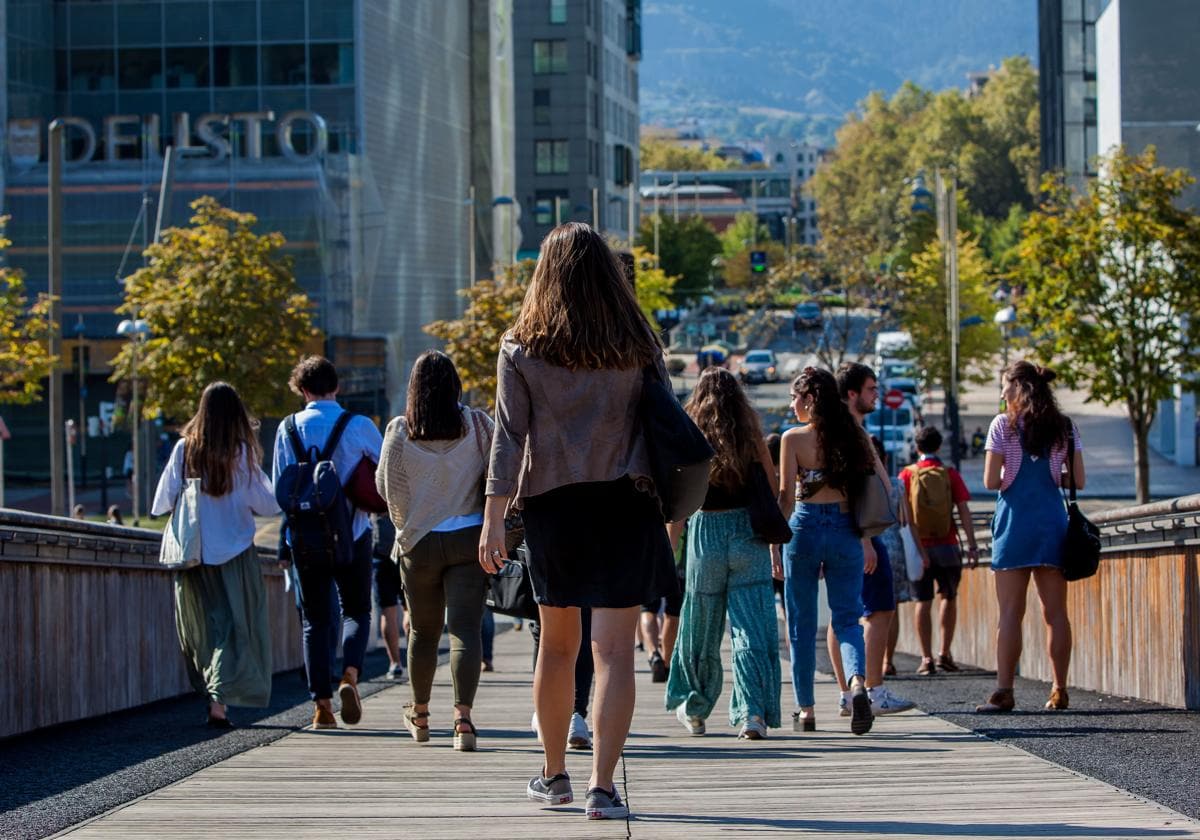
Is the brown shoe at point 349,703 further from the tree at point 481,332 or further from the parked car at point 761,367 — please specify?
the parked car at point 761,367

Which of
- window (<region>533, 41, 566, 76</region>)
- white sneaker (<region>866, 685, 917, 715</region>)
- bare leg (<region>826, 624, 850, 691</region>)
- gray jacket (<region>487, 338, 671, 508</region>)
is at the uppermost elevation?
window (<region>533, 41, 566, 76</region>)

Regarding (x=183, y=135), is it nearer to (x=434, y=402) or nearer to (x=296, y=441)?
(x=296, y=441)

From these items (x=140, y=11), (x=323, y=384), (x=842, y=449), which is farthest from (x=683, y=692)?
(x=140, y=11)

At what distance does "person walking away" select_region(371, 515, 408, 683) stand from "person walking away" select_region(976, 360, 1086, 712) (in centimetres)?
399

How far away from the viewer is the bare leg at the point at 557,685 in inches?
240

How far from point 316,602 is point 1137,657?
443 centimetres

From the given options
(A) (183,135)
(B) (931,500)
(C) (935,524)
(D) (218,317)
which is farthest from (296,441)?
(A) (183,135)

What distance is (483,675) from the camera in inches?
577

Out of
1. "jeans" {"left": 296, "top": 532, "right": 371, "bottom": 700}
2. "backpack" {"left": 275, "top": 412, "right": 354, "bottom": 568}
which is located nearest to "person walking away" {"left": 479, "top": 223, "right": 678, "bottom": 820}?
"backpack" {"left": 275, "top": 412, "right": 354, "bottom": 568}

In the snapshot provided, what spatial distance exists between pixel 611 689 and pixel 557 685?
0.34 m

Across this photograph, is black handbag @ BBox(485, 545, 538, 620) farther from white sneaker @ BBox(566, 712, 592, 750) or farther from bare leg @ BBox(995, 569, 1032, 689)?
bare leg @ BBox(995, 569, 1032, 689)

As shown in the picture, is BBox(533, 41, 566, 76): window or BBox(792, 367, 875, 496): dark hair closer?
BBox(792, 367, 875, 496): dark hair

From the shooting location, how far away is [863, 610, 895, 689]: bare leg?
31.9 feet

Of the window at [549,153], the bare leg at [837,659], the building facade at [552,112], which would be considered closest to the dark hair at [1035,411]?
the bare leg at [837,659]
